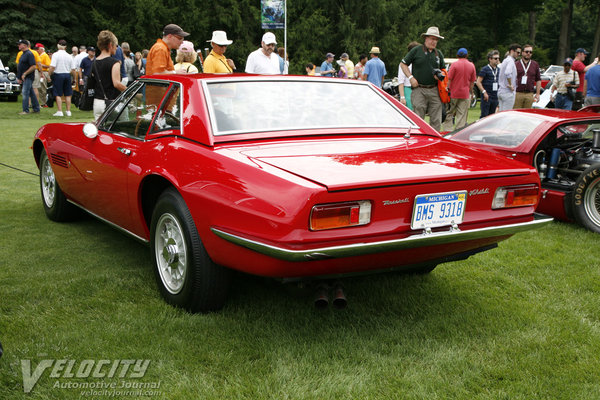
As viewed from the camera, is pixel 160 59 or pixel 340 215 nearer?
pixel 340 215

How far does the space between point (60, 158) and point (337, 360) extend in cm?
321

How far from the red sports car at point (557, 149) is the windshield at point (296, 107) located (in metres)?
2.28

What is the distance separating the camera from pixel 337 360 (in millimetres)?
2895

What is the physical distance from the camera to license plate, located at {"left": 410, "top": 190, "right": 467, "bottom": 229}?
115 inches

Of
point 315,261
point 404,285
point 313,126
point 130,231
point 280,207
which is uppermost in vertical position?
point 313,126

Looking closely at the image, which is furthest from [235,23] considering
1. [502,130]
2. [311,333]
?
[311,333]

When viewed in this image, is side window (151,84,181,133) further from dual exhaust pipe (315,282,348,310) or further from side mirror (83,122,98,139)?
dual exhaust pipe (315,282,348,310)

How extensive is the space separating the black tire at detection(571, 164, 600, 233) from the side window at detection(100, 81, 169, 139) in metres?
3.79

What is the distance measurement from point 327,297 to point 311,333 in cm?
29

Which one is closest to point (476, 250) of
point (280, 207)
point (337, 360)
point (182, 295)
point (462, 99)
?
point (337, 360)

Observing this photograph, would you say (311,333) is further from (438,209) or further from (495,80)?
(495,80)

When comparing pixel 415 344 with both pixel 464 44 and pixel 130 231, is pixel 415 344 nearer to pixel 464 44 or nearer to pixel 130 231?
pixel 130 231

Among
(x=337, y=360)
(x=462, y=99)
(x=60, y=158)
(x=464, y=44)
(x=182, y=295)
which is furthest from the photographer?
(x=464, y=44)

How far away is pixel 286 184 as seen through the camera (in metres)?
2.71
